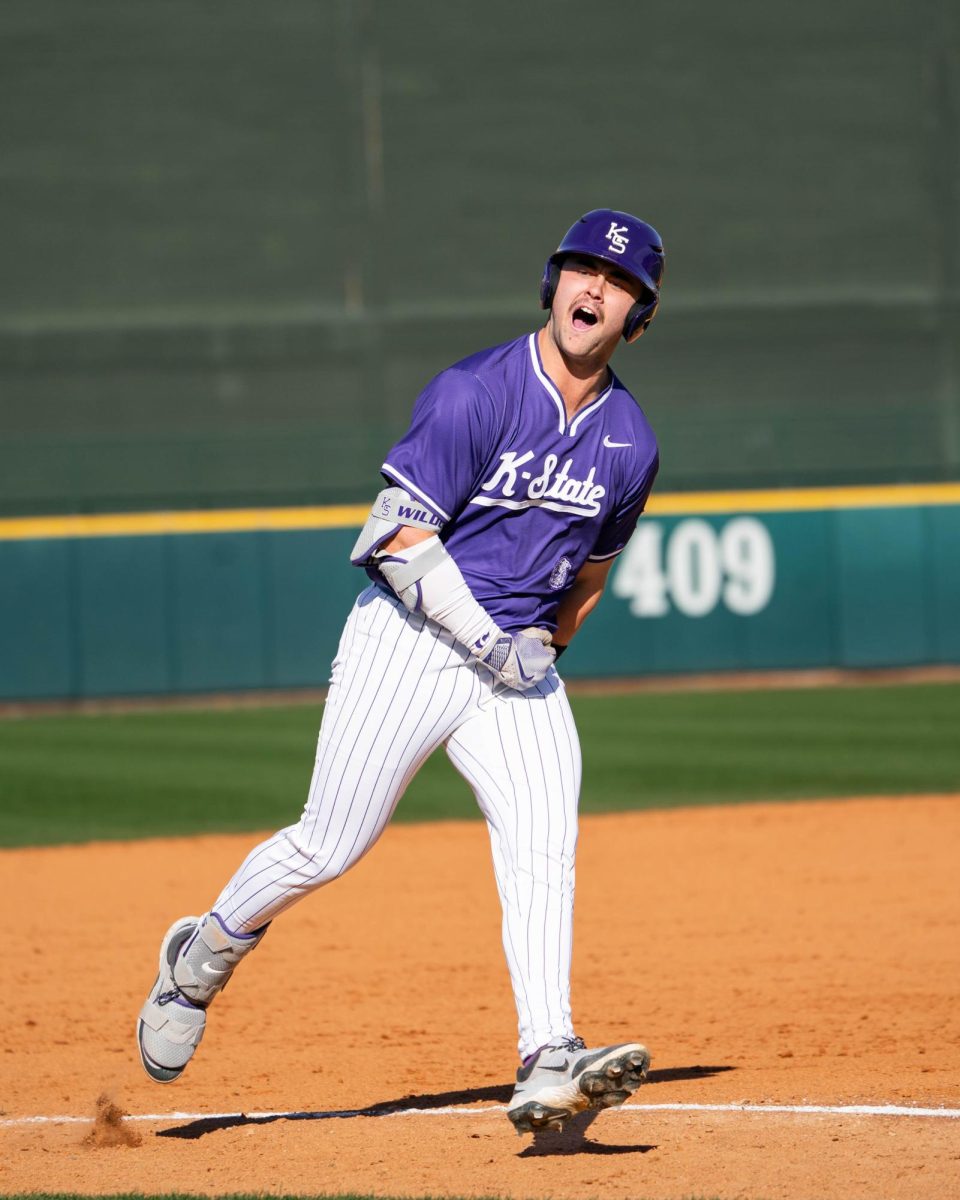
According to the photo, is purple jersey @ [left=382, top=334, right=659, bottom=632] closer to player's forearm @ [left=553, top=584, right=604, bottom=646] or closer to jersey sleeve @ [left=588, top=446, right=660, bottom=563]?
jersey sleeve @ [left=588, top=446, right=660, bottom=563]

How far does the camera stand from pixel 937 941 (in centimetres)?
604

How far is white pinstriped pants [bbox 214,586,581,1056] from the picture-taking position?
3635 millimetres

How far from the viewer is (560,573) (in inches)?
148

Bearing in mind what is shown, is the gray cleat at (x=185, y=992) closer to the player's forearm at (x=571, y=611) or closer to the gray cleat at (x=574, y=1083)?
the gray cleat at (x=574, y=1083)

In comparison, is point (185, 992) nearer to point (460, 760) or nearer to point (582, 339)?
point (460, 760)

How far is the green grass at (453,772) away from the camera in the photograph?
962cm

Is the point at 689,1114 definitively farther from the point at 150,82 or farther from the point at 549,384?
the point at 150,82

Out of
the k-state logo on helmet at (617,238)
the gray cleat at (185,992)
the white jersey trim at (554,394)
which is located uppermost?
the k-state logo on helmet at (617,238)

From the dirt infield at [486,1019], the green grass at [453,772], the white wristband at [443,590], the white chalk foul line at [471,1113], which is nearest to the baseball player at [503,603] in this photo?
the white wristband at [443,590]

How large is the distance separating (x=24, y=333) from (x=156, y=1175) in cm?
1797

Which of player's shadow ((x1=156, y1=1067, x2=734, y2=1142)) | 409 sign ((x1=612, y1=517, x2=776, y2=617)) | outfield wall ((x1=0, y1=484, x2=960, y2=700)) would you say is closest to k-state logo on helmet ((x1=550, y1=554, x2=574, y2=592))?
player's shadow ((x1=156, y1=1067, x2=734, y2=1142))

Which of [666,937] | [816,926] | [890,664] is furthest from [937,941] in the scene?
[890,664]

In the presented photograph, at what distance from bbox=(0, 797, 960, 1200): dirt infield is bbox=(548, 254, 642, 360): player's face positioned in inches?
67.3

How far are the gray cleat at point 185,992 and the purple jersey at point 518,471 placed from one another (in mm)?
958
